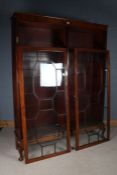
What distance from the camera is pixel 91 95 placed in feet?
9.97

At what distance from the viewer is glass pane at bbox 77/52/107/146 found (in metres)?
2.95

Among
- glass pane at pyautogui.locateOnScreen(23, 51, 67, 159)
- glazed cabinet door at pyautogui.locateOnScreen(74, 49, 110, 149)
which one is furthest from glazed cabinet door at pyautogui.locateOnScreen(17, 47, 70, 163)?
glazed cabinet door at pyautogui.locateOnScreen(74, 49, 110, 149)

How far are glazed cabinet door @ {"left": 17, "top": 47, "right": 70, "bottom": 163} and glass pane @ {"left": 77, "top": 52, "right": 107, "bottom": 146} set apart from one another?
406 millimetres

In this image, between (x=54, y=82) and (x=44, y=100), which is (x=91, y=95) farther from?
(x=44, y=100)

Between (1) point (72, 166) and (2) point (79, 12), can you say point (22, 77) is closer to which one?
(1) point (72, 166)

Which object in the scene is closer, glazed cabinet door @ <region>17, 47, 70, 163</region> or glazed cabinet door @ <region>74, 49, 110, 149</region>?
glazed cabinet door @ <region>17, 47, 70, 163</region>

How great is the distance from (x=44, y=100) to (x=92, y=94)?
904mm

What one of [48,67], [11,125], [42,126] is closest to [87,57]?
[48,67]

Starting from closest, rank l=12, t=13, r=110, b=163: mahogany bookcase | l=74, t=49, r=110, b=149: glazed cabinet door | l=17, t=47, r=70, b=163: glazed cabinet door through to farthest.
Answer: l=12, t=13, r=110, b=163: mahogany bookcase < l=17, t=47, r=70, b=163: glazed cabinet door < l=74, t=49, r=110, b=149: glazed cabinet door

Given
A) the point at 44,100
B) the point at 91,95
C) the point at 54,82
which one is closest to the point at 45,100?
the point at 44,100

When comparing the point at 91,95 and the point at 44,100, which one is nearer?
the point at 44,100

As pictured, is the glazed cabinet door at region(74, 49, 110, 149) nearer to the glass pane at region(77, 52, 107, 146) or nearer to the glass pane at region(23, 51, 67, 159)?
the glass pane at region(77, 52, 107, 146)

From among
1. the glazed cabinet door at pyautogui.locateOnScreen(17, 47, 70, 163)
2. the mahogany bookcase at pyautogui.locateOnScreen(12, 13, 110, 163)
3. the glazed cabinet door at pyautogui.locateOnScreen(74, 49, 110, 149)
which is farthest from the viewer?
the glazed cabinet door at pyautogui.locateOnScreen(74, 49, 110, 149)

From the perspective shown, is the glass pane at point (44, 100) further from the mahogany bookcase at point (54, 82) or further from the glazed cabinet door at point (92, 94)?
the glazed cabinet door at point (92, 94)
